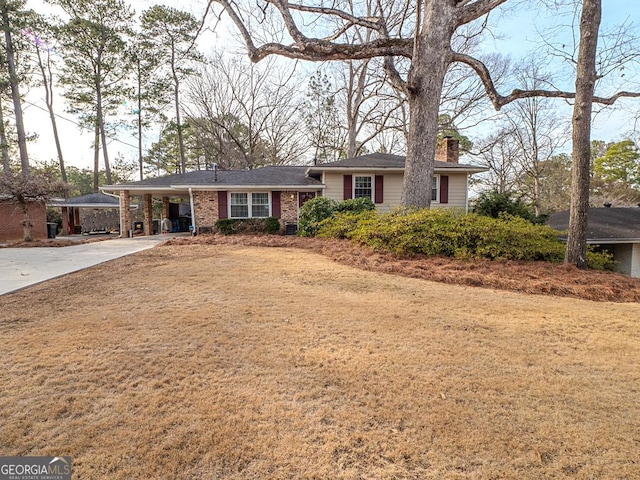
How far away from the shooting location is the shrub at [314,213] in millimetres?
12250

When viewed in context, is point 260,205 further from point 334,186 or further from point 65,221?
point 65,221

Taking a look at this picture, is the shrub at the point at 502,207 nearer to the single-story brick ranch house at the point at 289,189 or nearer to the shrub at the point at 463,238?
the shrub at the point at 463,238

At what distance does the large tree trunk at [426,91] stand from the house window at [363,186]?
4.63 m

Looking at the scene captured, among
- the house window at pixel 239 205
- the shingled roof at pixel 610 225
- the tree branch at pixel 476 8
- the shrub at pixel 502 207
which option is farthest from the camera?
the house window at pixel 239 205

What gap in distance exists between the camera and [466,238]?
741 centimetres

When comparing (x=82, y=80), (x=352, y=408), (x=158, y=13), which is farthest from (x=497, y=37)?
(x=82, y=80)

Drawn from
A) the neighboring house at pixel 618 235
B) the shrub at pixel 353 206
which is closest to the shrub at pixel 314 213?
the shrub at pixel 353 206

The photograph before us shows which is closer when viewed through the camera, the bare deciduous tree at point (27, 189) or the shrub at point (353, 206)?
the bare deciduous tree at point (27, 189)

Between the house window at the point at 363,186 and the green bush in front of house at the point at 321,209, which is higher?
the house window at the point at 363,186

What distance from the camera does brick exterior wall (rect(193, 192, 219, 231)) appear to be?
13805 mm

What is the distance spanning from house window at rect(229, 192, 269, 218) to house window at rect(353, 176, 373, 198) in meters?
4.01

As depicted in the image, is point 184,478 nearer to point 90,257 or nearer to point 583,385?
point 583,385

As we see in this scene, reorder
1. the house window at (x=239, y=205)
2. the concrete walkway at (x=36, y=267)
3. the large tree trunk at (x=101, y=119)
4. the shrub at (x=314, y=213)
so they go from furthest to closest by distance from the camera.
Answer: the large tree trunk at (x=101, y=119) < the house window at (x=239, y=205) < the shrub at (x=314, y=213) < the concrete walkway at (x=36, y=267)

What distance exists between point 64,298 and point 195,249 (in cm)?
505
